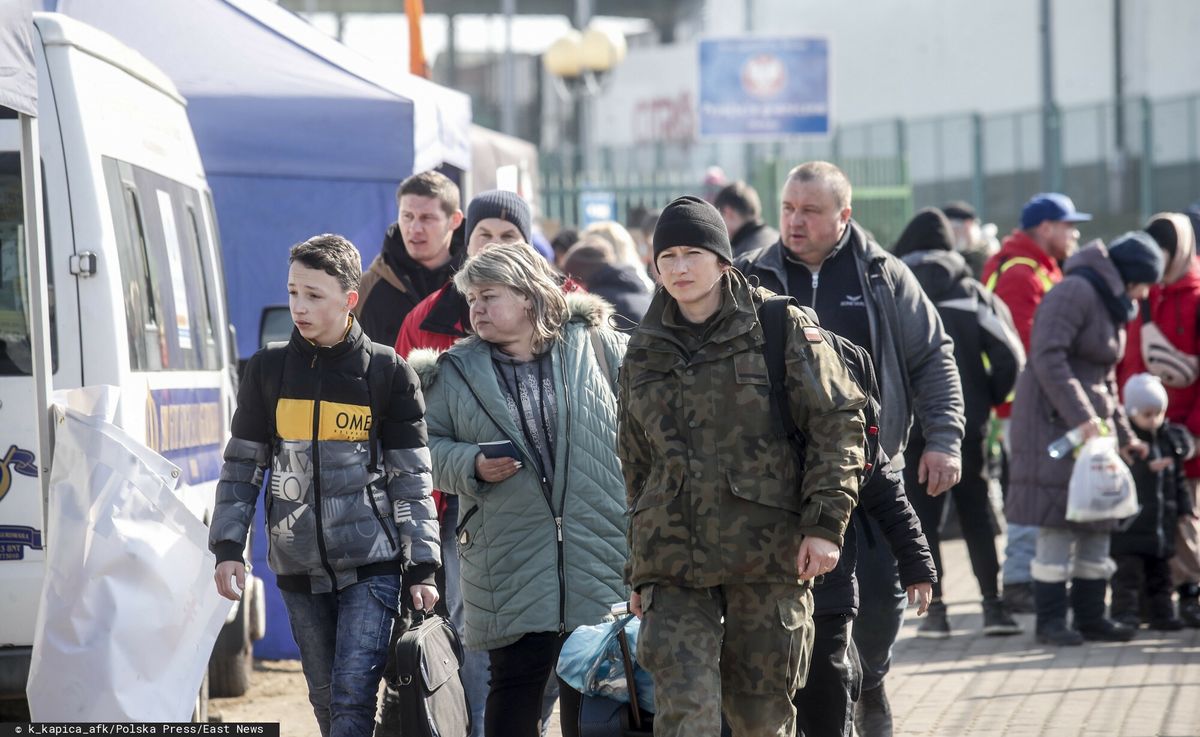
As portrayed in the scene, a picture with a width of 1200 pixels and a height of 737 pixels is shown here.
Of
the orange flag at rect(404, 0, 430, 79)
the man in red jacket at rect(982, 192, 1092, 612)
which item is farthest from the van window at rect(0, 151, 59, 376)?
the orange flag at rect(404, 0, 430, 79)

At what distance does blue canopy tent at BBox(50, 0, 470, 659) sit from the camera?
8.74 metres

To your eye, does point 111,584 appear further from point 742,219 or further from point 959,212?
point 959,212

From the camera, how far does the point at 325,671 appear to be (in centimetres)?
506

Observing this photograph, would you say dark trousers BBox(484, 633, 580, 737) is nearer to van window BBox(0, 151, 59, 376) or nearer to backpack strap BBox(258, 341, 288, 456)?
backpack strap BBox(258, 341, 288, 456)

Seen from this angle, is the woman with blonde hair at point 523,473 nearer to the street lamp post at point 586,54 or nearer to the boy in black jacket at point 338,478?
the boy in black jacket at point 338,478

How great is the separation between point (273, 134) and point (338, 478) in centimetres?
421

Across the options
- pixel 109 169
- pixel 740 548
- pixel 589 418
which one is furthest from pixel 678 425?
pixel 109 169

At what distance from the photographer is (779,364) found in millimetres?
4418

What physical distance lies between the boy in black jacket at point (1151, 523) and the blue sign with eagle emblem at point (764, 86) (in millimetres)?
19252

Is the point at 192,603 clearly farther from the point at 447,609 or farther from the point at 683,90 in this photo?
the point at 683,90

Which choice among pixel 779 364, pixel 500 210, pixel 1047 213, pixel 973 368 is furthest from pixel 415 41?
pixel 779 364

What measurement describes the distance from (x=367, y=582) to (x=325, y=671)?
0.33 metres

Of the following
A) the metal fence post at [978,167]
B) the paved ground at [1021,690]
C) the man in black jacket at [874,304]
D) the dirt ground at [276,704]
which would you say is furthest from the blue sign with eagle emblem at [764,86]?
the man in black jacket at [874,304]

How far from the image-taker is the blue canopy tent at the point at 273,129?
344 inches
